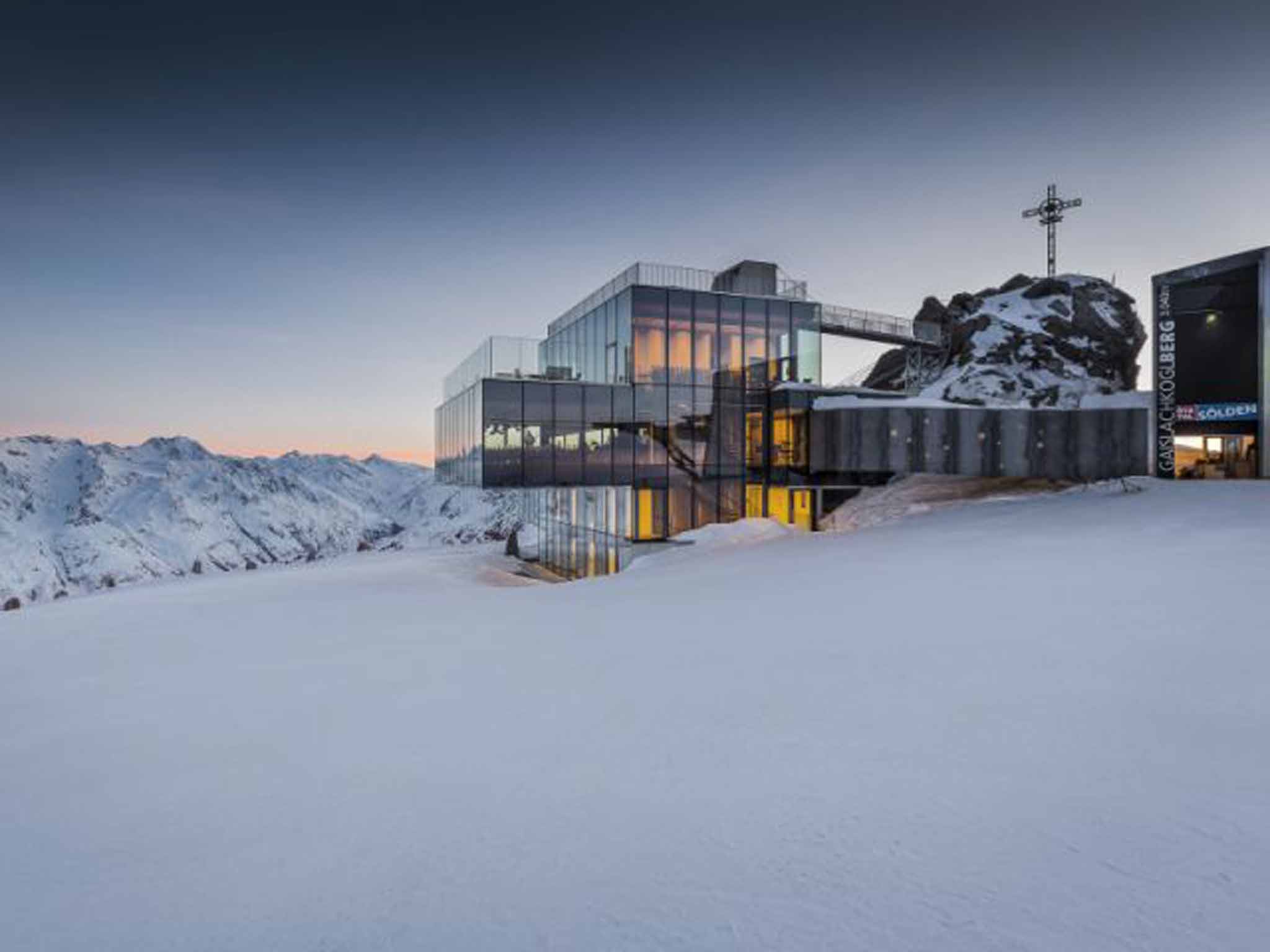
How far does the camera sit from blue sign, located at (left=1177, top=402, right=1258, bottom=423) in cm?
2378

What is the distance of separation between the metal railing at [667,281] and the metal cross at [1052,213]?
44598mm

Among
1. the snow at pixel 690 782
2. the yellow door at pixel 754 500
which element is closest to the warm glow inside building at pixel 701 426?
the yellow door at pixel 754 500

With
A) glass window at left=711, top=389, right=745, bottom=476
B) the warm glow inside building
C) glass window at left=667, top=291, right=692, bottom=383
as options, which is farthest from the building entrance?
glass window at left=667, top=291, right=692, bottom=383

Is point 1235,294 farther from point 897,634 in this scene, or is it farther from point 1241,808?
point 1241,808

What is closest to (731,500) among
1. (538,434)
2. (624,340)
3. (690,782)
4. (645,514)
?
(645,514)

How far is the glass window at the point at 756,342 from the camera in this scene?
88.3ft

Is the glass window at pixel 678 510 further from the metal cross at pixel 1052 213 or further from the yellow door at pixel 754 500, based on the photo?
the metal cross at pixel 1052 213

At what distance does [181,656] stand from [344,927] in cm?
863

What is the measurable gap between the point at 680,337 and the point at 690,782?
22.6 m

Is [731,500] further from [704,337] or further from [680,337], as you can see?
[680,337]

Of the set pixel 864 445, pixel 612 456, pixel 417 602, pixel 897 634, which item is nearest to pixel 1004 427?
pixel 864 445

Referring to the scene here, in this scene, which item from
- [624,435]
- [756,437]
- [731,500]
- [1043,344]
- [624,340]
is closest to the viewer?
[624,435]

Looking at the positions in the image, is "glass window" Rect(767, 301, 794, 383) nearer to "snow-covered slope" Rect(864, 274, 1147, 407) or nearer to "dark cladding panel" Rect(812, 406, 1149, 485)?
"dark cladding panel" Rect(812, 406, 1149, 485)

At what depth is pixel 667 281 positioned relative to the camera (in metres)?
26.8
